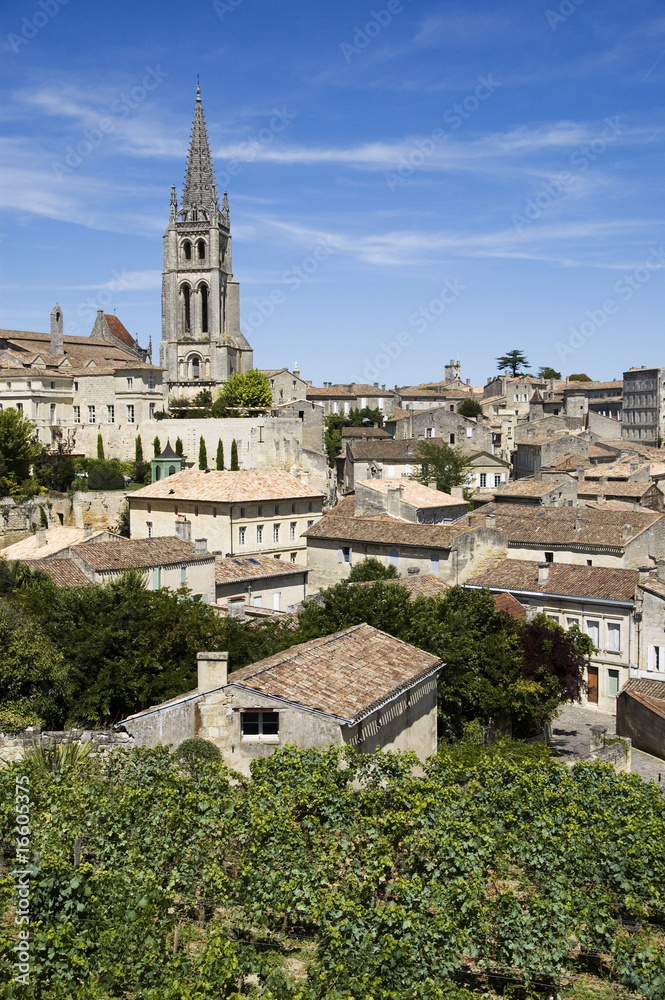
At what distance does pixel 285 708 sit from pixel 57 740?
474 cm

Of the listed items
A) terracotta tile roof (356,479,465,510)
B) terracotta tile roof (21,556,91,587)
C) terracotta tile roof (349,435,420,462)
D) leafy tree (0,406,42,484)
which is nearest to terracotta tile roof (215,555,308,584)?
terracotta tile roof (21,556,91,587)

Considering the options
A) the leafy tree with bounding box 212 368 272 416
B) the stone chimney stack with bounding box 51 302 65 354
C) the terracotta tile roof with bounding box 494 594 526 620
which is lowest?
the terracotta tile roof with bounding box 494 594 526 620

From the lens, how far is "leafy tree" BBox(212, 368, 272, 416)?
7419cm

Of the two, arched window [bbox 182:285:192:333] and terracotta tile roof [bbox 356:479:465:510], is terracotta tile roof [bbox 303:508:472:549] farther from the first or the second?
arched window [bbox 182:285:192:333]

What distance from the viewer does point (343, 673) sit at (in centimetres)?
1831

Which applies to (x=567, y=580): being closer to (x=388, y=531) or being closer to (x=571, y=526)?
(x=571, y=526)

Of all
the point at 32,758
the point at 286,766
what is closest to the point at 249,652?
the point at 32,758

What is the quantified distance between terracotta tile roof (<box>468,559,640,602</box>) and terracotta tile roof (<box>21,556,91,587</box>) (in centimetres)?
1533

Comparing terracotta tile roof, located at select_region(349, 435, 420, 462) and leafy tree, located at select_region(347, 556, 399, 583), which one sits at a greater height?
terracotta tile roof, located at select_region(349, 435, 420, 462)

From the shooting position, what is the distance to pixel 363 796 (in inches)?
560

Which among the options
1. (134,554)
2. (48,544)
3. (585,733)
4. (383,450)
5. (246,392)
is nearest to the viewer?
(585,733)

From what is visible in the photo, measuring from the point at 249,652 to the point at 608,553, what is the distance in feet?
65.7

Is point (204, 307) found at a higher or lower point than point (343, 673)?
higher

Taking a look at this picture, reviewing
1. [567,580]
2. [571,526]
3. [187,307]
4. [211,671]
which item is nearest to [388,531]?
[571,526]
